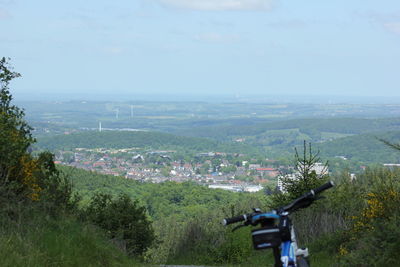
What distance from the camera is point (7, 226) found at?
730 centimetres

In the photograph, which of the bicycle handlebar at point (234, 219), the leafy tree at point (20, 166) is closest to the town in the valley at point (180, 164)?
the leafy tree at point (20, 166)

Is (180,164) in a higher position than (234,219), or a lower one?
lower

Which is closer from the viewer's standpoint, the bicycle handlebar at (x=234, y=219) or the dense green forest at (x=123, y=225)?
the bicycle handlebar at (x=234, y=219)

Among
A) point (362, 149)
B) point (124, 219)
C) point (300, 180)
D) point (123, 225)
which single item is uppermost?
point (300, 180)

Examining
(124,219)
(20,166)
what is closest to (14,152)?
(20,166)

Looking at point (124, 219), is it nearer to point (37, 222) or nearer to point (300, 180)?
point (300, 180)

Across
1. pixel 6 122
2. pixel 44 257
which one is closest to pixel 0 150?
pixel 6 122

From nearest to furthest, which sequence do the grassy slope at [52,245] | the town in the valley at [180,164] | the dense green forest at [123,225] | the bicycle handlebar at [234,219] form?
the bicycle handlebar at [234,219]
the grassy slope at [52,245]
the dense green forest at [123,225]
the town in the valley at [180,164]

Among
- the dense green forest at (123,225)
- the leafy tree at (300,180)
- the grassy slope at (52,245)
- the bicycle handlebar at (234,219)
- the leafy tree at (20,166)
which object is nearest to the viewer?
the bicycle handlebar at (234,219)

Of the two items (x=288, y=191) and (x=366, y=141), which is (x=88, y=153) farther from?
(x=288, y=191)

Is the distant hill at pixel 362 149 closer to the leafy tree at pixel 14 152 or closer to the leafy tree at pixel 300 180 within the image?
the leafy tree at pixel 300 180

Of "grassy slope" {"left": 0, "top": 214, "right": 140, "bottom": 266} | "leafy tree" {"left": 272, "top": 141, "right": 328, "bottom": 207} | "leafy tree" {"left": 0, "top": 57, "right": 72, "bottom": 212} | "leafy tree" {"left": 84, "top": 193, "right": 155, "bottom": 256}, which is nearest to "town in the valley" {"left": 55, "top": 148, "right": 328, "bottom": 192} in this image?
"leafy tree" {"left": 272, "top": 141, "right": 328, "bottom": 207}

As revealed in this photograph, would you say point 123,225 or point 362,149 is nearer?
point 123,225

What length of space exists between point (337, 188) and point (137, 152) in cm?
14779
